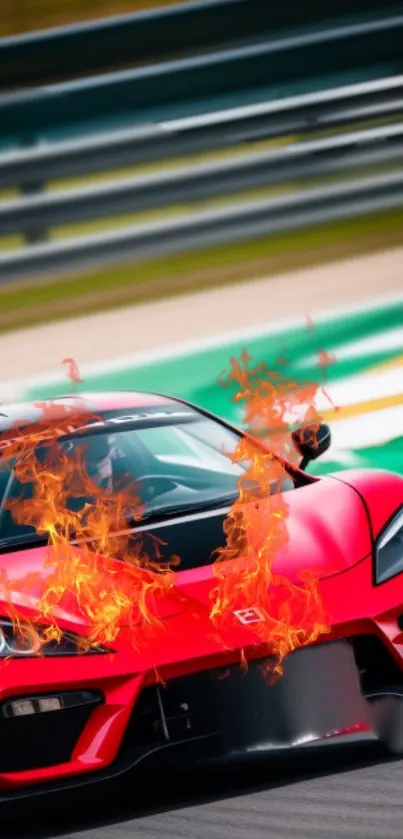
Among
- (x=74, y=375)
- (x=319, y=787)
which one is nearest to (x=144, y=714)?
(x=319, y=787)

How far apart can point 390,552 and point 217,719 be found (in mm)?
764

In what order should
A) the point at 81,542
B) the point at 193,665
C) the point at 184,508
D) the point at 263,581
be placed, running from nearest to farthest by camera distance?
the point at 193,665 < the point at 263,581 < the point at 81,542 < the point at 184,508

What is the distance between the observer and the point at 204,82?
822cm

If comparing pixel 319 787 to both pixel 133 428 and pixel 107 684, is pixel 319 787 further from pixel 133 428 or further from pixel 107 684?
pixel 133 428

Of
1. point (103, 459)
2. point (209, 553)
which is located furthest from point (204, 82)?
point (209, 553)

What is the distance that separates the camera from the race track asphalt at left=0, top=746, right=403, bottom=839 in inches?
130

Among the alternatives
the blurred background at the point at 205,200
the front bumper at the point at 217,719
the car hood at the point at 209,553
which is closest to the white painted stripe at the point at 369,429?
the blurred background at the point at 205,200

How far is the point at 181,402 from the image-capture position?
5168 millimetres

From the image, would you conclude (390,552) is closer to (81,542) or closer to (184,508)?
(184,508)

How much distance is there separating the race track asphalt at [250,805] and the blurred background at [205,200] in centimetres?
416

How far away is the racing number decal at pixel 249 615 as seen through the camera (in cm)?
351

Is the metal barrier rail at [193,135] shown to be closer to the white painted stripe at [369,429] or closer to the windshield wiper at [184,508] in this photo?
the white painted stripe at [369,429]

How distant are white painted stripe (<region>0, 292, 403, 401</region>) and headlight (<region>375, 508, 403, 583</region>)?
4.38 meters

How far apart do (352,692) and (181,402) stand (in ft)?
5.98
